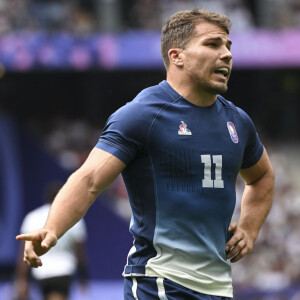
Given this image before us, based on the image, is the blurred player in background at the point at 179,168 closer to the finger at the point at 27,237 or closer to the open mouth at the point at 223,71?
the open mouth at the point at 223,71

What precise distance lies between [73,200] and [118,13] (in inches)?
556

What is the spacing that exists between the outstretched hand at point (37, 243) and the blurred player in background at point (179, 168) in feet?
0.94

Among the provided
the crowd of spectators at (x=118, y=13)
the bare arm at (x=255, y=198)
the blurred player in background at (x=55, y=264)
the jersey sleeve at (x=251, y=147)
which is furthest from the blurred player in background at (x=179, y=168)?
the crowd of spectators at (x=118, y=13)

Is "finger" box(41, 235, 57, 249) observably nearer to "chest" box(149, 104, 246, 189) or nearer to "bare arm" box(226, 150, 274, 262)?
"chest" box(149, 104, 246, 189)

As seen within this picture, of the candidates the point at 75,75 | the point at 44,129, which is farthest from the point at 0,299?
the point at 75,75

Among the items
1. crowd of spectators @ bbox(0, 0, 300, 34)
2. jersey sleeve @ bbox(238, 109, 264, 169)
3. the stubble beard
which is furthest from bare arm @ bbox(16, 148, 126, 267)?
crowd of spectators @ bbox(0, 0, 300, 34)

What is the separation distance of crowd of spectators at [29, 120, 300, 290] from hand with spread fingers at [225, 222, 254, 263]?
9274mm

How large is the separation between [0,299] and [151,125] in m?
9.98

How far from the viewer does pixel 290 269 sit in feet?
47.8

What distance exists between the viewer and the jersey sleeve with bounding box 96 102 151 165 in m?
3.88

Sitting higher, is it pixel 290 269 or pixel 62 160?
pixel 62 160

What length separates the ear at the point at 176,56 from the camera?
4164 mm

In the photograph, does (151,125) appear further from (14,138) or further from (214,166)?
(14,138)

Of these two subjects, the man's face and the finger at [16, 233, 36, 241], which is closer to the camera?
the finger at [16, 233, 36, 241]
